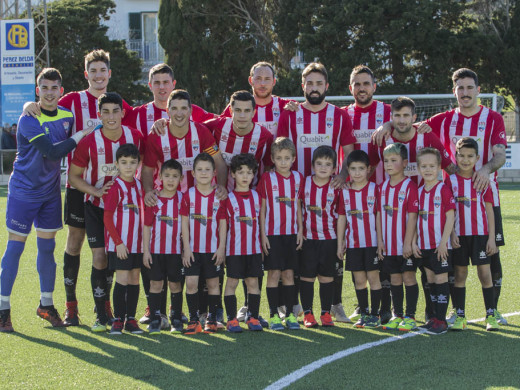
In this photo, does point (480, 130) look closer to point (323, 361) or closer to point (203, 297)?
point (323, 361)

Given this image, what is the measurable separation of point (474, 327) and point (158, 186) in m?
2.63

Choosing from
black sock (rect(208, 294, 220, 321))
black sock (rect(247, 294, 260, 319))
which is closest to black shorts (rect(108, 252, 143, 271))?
black sock (rect(208, 294, 220, 321))

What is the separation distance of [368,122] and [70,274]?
268 cm

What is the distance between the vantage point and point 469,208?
519 cm

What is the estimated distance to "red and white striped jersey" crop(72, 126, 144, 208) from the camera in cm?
526

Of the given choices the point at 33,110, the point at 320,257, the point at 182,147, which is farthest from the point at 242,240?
the point at 33,110

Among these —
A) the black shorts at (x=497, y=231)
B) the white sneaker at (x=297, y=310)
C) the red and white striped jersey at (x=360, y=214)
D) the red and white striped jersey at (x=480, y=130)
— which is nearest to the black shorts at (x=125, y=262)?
the white sneaker at (x=297, y=310)

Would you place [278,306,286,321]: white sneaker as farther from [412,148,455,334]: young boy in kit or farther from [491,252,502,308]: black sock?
[491,252,502,308]: black sock

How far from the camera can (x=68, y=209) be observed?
554 cm

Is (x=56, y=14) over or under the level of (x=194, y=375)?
over

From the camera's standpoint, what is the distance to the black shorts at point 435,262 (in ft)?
16.6

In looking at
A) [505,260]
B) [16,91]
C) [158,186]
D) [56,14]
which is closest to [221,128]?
[158,186]

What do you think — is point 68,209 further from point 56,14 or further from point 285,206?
point 56,14

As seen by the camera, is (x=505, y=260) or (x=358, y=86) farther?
(x=505, y=260)
